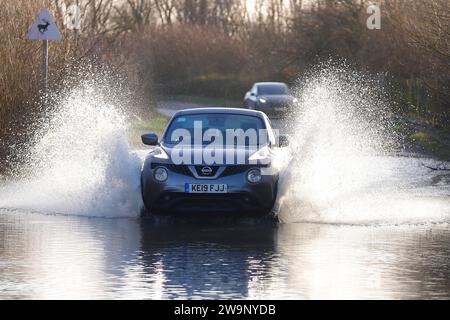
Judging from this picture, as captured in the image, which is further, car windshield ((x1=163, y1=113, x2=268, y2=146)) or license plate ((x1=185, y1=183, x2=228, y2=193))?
car windshield ((x1=163, y1=113, x2=268, y2=146))

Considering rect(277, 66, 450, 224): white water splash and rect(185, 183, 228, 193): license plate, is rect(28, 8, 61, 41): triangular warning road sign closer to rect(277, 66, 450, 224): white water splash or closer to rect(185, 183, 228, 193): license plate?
rect(277, 66, 450, 224): white water splash

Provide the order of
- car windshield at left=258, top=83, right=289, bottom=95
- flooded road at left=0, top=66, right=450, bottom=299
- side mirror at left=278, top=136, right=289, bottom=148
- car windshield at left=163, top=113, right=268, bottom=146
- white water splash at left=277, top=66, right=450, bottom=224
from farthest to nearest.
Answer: car windshield at left=258, top=83, right=289, bottom=95 → side mirror at left=278, top=136, right=289, bottom=148 → car windshield at left=163, top=113, right=268, bottom=146 → white water splash at left=277, top=66, right=450, bottom=224 → flooded road at left=0, top=66, right=450, bottom=299

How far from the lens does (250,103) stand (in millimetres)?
54500

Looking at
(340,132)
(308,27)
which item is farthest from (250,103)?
(340,132)

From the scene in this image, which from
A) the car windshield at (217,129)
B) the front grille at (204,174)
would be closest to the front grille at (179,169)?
the front grille at (204,174)

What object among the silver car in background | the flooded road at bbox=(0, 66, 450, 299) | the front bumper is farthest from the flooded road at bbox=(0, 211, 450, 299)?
the silver car in background

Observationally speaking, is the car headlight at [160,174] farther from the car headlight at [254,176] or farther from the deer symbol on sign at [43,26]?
the deer symbol on sign at [43,26]

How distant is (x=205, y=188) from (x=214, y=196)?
0.47 ft

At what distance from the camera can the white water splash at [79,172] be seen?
18.2 meters

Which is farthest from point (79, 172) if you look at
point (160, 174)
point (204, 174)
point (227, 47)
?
point (227, 47)

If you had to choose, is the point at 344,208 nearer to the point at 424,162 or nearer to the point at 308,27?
the point at 424,162

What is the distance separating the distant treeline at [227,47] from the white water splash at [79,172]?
88cm

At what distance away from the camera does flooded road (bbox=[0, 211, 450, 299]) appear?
1105 centimetres

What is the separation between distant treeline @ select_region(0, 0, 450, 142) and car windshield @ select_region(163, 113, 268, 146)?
8.07 m
